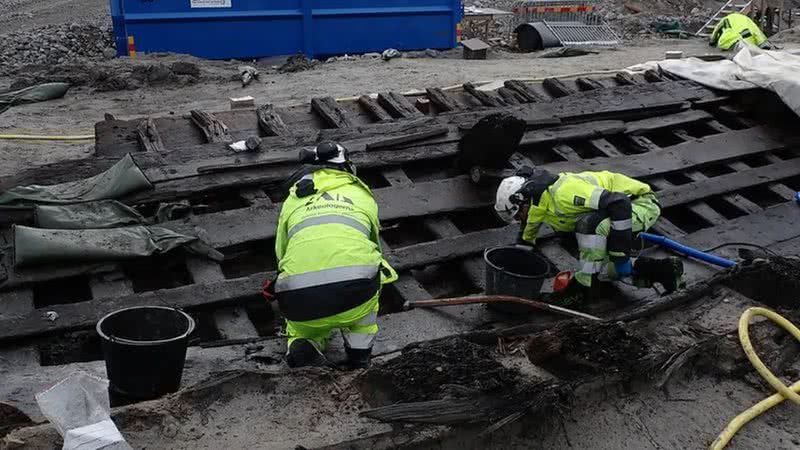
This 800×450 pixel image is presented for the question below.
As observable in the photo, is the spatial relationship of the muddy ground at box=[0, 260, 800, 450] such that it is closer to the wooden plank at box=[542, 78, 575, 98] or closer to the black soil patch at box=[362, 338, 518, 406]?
the black soil patch at box=[362, 338, 518, 406]

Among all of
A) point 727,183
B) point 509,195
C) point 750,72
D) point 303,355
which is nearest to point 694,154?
point 727,183

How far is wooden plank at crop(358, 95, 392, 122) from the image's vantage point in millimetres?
7031

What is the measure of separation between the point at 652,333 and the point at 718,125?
4.71m

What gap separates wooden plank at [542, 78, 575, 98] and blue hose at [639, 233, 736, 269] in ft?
8.15

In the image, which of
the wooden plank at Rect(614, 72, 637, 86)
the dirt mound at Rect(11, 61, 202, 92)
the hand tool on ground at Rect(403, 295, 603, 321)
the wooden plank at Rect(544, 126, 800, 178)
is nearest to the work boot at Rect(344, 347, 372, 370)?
the hand tool on ground at Rect(403, 295, 603, 321)

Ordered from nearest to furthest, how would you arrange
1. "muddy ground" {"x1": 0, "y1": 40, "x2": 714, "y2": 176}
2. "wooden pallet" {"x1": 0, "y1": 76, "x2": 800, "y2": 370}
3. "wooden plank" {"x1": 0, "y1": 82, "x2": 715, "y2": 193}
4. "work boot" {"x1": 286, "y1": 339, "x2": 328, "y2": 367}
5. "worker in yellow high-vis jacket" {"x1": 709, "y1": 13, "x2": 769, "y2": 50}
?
"work boot" {"x1": 286, "y1": 339, "x2": 328, "y2": 367}, "wooden pallet" {"x1": 0, "y1": 76, "x2": 800, "y2": 370}, "wooden plank" {"x1": 0, "y1": 82, "x2": 715, "y2": 193}, "muddy ground" {"x1": 0, "y1": 40, "x2": 714, "y2": 176}, "worker in yellow high-vis jacket" {"x1": 709, "y1": 13, "x2": 769, "y2": 50}

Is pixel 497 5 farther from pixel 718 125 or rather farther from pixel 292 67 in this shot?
pixel 718 125

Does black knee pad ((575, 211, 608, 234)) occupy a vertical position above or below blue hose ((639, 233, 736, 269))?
above

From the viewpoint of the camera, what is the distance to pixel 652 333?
4027 mm

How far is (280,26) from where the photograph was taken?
13.2 meters

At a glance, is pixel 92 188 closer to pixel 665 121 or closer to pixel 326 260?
pixel 326 260

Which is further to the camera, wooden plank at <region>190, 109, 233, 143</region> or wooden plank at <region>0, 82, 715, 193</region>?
wooden plank at <region>190, 109, 233, 143</region>

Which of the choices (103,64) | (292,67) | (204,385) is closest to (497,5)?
(292,67)

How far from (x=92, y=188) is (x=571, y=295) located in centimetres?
351
